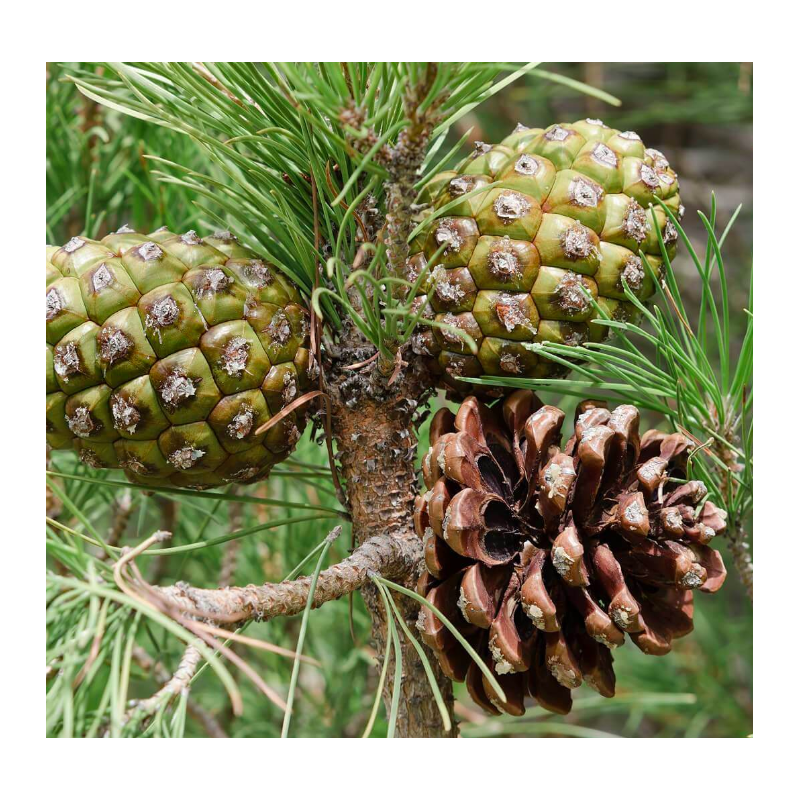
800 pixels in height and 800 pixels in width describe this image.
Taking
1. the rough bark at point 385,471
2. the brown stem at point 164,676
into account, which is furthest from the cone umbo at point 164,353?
the brown stem at point 164,676

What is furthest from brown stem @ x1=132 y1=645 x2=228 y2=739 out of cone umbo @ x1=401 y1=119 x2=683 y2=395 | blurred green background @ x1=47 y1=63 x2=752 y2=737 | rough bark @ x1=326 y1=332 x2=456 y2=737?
cone umbo @ x1=401 y1=119 x2=683 y2=395

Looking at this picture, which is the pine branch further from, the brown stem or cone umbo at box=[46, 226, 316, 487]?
the brown stem

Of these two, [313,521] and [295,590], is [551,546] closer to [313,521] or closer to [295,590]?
[295,590]

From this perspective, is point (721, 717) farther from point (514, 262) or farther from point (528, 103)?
point (528, 103)

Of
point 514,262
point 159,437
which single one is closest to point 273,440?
point 159,437

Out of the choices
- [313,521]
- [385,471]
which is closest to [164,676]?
[313,521]
